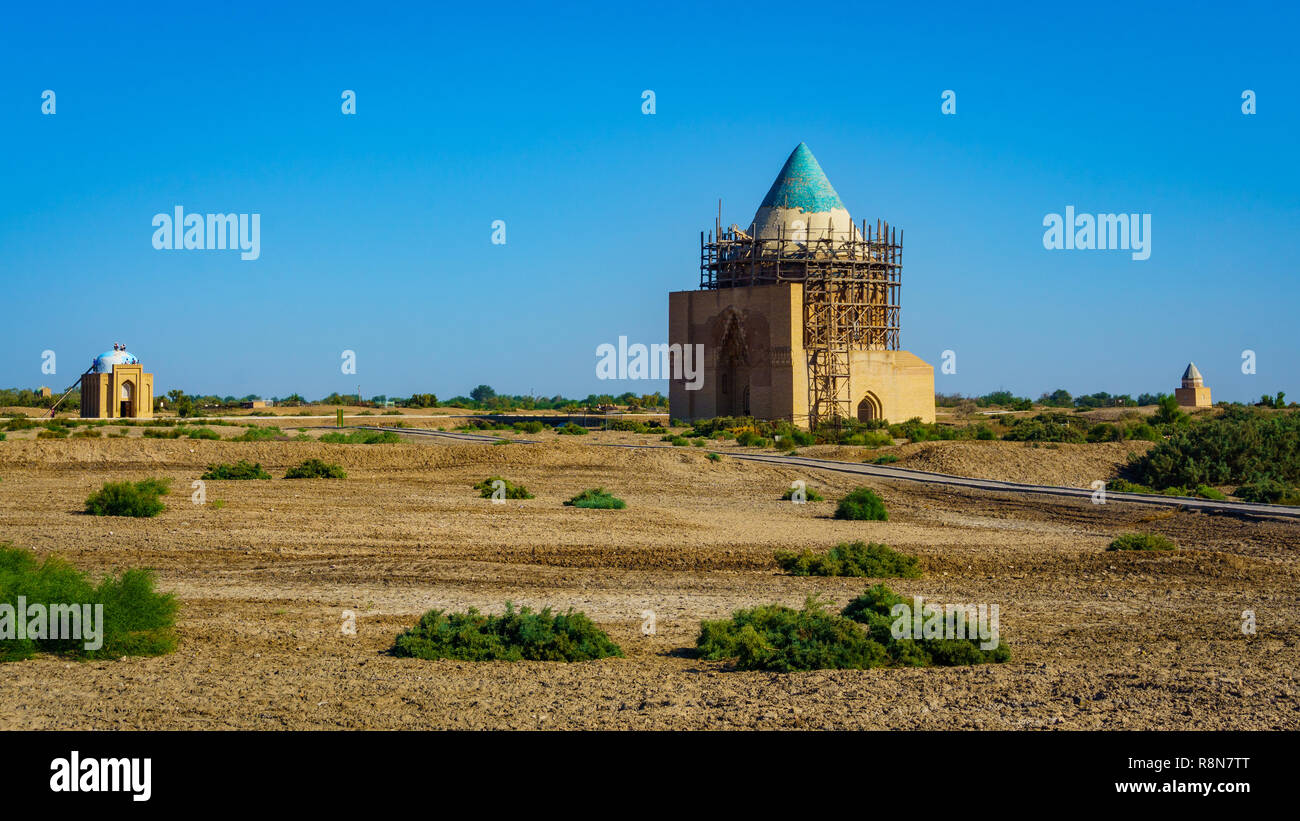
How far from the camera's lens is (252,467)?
2781cm

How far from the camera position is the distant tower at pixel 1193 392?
61.0 metres

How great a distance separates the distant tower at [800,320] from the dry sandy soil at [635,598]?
1740 centimetres

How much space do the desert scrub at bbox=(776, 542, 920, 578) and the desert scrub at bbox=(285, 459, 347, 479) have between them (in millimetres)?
15314

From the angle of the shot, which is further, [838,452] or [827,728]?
[838,452]

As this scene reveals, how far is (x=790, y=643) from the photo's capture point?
9375 millimetres

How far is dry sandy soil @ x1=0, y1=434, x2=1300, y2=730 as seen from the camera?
7496mm

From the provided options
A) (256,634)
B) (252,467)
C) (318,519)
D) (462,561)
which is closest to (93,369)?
(252,467)

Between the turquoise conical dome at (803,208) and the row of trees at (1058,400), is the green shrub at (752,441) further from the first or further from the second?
the row of trees at (1058,400)

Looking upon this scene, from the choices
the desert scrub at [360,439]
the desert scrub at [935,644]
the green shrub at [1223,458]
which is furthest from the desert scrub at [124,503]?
the green shrub at [1223,458]

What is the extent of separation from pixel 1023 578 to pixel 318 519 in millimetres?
11510

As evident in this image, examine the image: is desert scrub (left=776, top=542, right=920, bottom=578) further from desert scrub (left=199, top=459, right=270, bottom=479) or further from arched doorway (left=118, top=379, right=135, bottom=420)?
arched doorway (left=118, top=379, right=135, bottom=420)

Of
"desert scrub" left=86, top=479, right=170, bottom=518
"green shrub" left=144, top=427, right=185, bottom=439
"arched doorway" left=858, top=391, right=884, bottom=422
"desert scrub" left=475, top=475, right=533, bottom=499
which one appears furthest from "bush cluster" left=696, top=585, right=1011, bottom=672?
"arched doorway" left=858, top=391, right=884, bottom=422

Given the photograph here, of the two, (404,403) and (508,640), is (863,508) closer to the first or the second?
(508,640)
